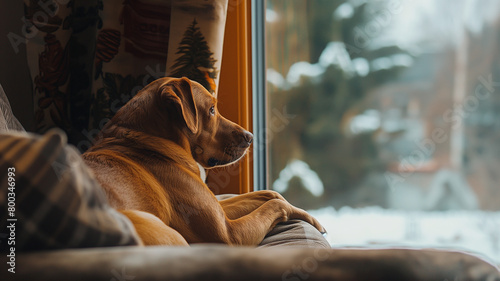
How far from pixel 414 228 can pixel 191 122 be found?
1.43 metres

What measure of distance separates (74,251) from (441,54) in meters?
2.06

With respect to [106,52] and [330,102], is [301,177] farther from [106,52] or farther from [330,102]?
[106,52]

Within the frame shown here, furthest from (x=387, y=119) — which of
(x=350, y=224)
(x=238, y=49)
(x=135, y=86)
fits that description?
(x=135, y=86)

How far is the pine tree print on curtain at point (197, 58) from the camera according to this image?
1.58m

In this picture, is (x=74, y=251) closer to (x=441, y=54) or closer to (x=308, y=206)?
(x=308, y=206)

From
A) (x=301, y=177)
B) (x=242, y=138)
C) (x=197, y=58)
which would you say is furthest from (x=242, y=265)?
(x=301, y=177)

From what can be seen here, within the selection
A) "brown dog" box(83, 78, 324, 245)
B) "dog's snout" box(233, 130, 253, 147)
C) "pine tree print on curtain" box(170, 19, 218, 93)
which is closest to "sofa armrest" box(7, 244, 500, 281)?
"brown dog" box(83, 78, 324, 245)

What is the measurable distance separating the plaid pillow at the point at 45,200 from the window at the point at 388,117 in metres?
1.68

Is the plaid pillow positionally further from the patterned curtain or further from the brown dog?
the patterned curtain

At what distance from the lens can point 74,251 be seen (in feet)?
1.30

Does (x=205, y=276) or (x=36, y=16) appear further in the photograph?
(x=36, y=16)

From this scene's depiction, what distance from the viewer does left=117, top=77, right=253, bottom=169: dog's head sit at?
1136 millimetres

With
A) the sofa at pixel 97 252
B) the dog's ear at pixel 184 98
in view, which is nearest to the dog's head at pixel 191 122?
the dog's ear at pixel 184 98

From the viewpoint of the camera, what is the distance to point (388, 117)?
2061 mm
